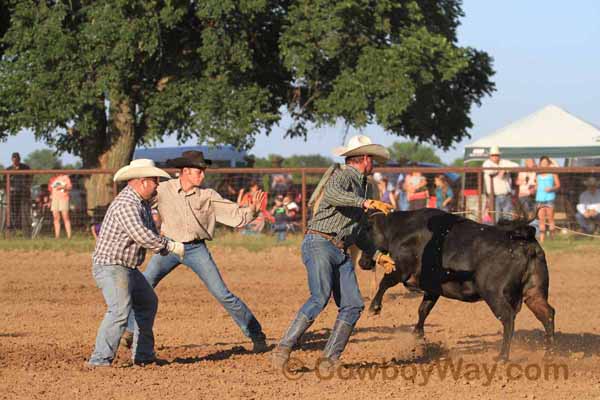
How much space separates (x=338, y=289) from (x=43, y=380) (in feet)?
7.56

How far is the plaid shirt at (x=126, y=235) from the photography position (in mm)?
7668

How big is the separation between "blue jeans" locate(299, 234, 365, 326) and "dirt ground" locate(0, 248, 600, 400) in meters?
0.50

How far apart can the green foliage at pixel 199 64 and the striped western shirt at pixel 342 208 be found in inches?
569

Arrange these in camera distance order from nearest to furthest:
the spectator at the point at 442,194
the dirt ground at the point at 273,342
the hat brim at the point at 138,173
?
the dirt ground at the point at 273,342 < the hat brim at the point at 138,173 < the spectator at the point at 442,194

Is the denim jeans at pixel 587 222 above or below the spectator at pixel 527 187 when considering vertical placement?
below

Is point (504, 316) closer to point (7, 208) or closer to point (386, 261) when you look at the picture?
point (386, 261)

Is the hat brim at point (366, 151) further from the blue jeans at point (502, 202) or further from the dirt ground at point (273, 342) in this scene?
the blue jeans at point (502, 202)

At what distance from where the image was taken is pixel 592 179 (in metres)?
18.3

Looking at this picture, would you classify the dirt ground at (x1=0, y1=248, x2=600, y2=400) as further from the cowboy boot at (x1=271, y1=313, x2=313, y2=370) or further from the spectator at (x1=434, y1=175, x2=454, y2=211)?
the spectator at (x1=434, y1=175, x2=454, y2=211)

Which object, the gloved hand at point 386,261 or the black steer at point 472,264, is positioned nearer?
the gloved hand at point 386,261

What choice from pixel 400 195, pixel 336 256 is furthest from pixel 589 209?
pixel 336 256

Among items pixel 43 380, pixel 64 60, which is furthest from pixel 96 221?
pixel 43 380

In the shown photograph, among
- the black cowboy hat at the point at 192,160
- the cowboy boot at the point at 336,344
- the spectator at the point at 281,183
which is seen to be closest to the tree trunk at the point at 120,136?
the spectator at the point at 281,183

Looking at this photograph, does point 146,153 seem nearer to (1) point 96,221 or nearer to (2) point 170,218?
(1) point 96,221
